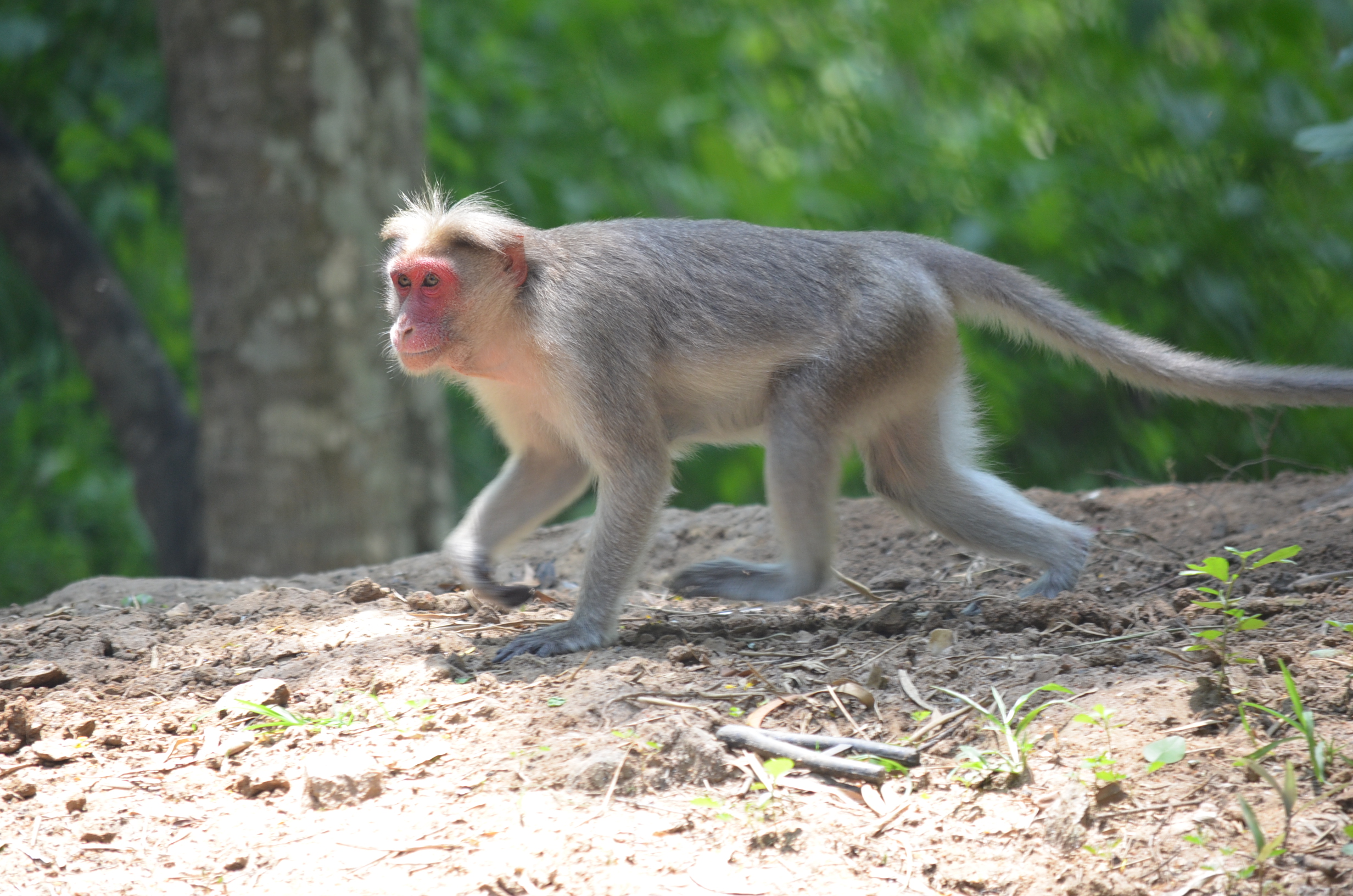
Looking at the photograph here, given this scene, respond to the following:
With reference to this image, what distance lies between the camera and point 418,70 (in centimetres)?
753

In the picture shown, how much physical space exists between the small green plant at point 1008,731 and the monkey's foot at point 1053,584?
1258 millimetres

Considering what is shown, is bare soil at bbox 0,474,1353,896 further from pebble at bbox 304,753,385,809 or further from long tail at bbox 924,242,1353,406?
long tail at bbox 924,242,1353,406

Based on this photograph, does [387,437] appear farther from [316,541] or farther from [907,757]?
[907,757]

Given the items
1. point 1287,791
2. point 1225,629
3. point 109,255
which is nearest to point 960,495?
point 1225,629

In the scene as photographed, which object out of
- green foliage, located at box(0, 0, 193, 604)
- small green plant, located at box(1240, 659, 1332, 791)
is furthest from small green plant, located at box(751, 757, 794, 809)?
green foliage, located at box(0, 0, 193, 604)

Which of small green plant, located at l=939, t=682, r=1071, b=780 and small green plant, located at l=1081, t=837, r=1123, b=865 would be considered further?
small green plant, located at l=939, t=682, r=1071, b=780

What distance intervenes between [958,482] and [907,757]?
202 centimetres

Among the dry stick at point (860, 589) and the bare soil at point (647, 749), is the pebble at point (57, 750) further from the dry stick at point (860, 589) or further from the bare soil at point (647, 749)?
the dry stick at point (860, 589)

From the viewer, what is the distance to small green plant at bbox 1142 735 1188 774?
9.16 ft

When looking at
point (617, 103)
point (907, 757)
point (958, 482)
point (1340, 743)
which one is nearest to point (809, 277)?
point (958, 482)

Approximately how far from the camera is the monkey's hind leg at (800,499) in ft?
14.5

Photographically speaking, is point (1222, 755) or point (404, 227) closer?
point (1222, 755)

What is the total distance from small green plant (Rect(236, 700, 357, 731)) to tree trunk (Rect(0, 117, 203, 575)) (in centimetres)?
485

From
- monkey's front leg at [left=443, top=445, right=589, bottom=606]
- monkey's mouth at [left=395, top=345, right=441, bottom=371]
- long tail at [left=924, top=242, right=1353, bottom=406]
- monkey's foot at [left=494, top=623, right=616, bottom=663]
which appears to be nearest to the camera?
monkey's foot at [left=494, top=623, right=616, bottom=663]
